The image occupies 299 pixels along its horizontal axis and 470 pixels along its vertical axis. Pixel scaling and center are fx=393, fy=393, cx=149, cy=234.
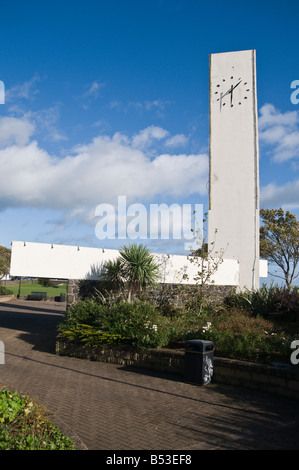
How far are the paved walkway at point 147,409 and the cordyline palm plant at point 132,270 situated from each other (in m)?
3.80

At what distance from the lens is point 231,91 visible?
65.8 feet

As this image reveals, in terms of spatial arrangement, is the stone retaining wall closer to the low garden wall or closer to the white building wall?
the white building wall

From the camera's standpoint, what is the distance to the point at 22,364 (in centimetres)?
1005

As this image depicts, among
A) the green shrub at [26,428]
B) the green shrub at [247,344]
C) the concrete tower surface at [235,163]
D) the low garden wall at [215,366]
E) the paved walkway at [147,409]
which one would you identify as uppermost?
the concrete tower surface at [235,163]

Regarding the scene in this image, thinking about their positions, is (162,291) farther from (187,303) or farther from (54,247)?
(54,247)

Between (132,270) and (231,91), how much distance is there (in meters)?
11.8

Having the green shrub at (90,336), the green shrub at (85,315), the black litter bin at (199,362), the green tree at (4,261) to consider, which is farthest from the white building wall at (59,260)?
the green tree at (4,261)

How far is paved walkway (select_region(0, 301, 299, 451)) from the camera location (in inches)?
208

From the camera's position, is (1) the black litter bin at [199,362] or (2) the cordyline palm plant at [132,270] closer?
(1) the black litter bin at [199,362]

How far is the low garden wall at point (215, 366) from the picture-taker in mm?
7445

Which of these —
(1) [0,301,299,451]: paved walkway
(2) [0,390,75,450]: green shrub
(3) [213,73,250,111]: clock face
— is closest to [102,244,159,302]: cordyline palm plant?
(1) [0,301,299,451]: paved walkway

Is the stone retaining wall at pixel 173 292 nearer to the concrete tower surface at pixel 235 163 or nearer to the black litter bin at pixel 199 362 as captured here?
the concrete tower surface at pixel 235 163
